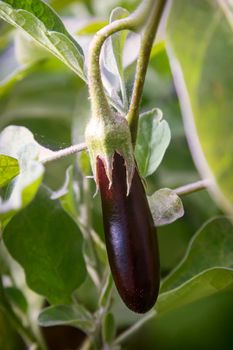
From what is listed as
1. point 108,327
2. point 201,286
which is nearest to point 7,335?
point 108,327

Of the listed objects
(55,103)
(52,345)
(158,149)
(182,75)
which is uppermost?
(182,75)

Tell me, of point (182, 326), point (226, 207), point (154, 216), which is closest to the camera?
point (226, 207)

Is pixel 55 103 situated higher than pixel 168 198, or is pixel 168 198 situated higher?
pixel 168 198

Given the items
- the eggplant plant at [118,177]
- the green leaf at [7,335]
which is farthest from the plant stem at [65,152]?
the green leaf at [7,335]

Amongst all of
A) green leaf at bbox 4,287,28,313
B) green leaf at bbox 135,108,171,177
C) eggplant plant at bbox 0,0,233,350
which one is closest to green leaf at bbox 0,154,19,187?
eggplant plant at bbox 0,0,233,350

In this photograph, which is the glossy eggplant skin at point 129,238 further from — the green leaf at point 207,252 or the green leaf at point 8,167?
the green leaf at point 207,252

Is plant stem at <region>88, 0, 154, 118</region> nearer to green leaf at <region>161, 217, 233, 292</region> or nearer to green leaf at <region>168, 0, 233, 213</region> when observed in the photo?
green leaf at <region>168, 0, 233, 213</region>

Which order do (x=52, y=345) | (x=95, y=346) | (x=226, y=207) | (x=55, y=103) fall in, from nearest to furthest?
(x=226, y=207)
(x=95, y=346)
(x=52, y=345)
(x=55, y=103)

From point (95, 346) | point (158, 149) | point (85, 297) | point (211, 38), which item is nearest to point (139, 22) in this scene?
point (211, 38)

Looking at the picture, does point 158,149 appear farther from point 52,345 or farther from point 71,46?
point 52,345
